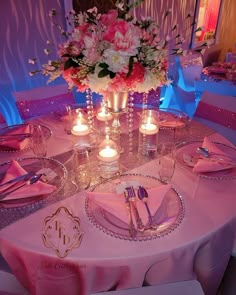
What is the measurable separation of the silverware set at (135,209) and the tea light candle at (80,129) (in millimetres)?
547

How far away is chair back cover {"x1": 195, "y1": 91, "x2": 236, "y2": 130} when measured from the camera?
183 cm

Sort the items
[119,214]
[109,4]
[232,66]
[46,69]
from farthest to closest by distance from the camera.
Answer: [232,66], [109,4], [46,69], [119,214]

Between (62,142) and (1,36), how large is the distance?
1.40m

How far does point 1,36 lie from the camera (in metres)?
2.26

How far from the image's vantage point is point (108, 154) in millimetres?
1172

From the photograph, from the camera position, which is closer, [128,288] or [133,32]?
[128,288]

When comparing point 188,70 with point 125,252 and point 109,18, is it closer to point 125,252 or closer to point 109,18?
point 109,18

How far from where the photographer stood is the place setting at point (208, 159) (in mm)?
1140

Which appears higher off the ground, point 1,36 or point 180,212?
point 1,36

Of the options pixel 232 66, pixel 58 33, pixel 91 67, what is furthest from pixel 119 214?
pixel 232 66

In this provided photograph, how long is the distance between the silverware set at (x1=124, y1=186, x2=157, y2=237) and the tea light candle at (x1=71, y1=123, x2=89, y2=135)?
55cm

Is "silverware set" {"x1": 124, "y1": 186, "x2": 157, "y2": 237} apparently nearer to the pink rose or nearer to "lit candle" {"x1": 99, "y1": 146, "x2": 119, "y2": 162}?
"lit candle" {"x1": 99, "y1": 146, "x2": 119, "y2": 162}

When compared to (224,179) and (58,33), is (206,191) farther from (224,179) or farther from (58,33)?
(58,33)

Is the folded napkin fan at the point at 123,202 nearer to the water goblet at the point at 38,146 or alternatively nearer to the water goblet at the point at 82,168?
the water goblet at the point at 82,168
